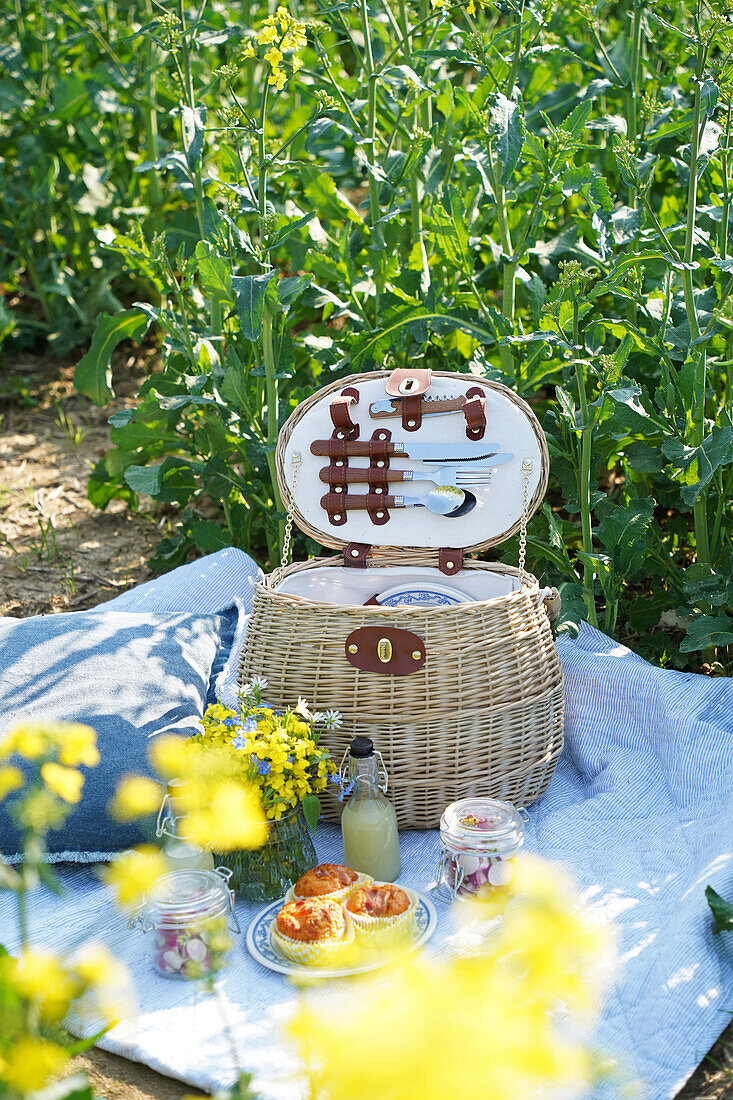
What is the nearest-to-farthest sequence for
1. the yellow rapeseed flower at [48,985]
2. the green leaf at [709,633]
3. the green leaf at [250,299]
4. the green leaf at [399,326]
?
1. the yellow rapeseed flower at [48,985]
2. the green leaf at [709,633]
3. the green leaf at [250,299]
4. the green leaf at [399,326]

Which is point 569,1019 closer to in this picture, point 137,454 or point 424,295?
point 424,295

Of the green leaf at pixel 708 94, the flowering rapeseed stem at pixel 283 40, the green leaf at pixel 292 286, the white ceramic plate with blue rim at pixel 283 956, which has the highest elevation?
the flowering rapeseed stem at pixel 283 40

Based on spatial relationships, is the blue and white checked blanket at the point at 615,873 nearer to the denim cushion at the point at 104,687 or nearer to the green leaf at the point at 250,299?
the denim cushion at the point at 104,687

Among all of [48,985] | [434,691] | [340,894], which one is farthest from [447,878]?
[48,985]

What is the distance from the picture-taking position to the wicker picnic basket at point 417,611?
1835 millimetres

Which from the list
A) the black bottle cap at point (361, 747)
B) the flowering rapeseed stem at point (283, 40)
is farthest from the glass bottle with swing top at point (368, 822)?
the flowering rapeseed stem at point (283, 40)

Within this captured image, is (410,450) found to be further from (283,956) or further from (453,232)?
(283,956)

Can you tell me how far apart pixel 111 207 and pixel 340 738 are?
8.38ft

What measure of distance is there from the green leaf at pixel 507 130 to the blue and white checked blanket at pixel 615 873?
40.1 inches

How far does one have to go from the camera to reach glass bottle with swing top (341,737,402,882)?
1698 mm

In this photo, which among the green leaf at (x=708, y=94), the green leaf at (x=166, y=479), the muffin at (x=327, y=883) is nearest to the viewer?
the muffin at (x=327, y=883)

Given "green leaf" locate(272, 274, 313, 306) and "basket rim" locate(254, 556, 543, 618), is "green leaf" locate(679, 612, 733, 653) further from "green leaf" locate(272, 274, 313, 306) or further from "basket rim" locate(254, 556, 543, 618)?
"green leaf" locate(272, 274, 313, 306)

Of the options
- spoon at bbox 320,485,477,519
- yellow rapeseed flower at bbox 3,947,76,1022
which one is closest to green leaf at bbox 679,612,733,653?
spoon at bbox 320,485,477,519

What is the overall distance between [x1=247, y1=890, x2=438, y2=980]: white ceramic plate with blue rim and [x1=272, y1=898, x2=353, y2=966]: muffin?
0.05 ft
